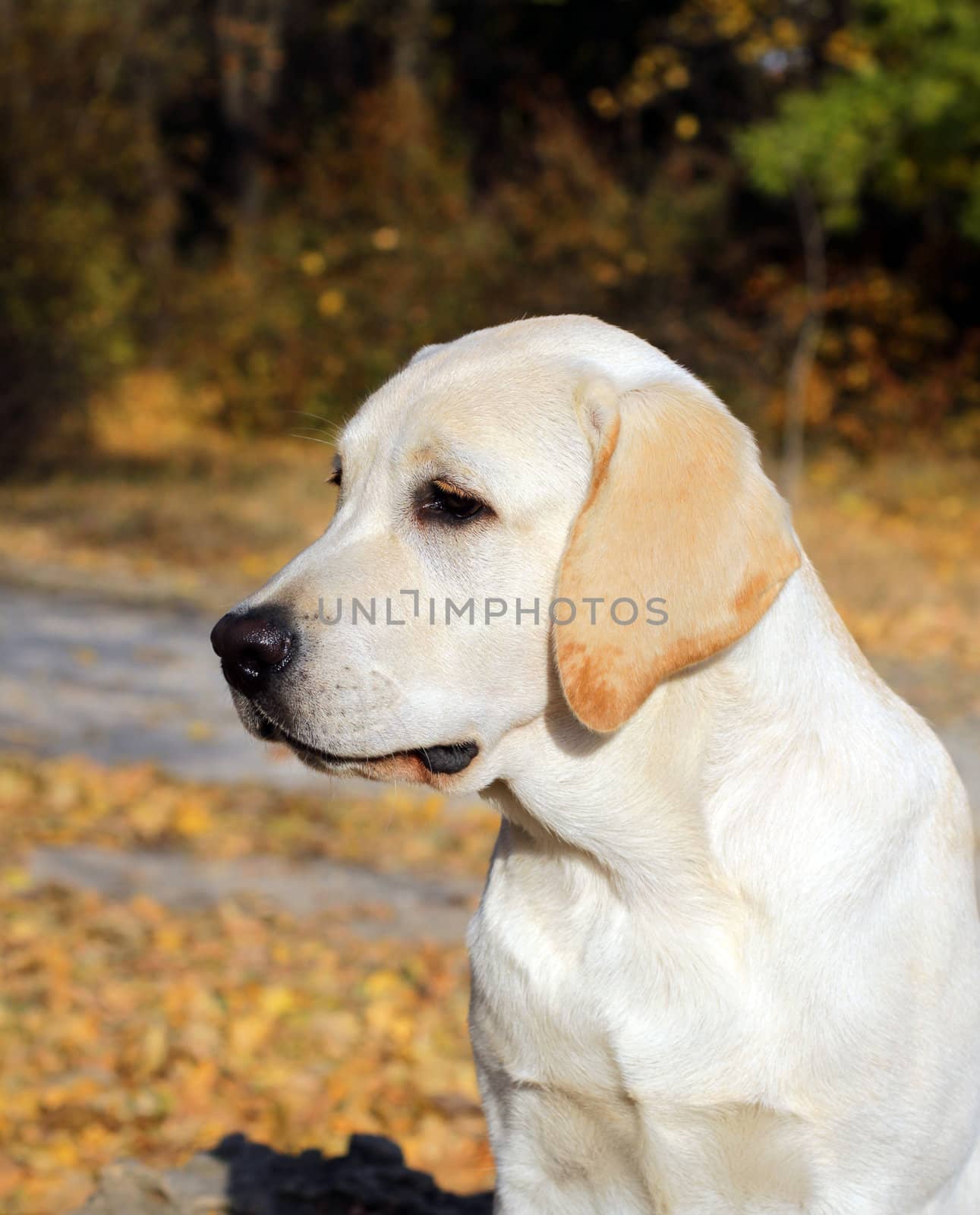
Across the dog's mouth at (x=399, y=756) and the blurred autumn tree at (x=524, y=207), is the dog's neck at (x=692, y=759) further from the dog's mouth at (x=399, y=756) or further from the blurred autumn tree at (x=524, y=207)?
the blurred autumn tree at (x=524, y=207)

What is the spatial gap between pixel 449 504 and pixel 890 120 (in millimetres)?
14645

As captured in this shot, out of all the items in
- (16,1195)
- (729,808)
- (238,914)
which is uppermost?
(729,808)

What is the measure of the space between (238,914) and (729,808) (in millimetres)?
3762

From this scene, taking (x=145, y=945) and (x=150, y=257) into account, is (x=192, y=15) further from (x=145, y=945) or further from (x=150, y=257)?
(x=145, y=945)

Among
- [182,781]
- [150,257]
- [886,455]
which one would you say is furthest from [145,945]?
[150,257]

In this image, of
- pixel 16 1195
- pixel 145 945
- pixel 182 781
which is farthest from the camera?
pixel 182 781

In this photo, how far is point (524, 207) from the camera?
2055 cm

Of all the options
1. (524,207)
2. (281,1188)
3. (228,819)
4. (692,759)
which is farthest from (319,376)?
(692,759)

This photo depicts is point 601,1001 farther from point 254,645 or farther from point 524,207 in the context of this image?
point 524,207

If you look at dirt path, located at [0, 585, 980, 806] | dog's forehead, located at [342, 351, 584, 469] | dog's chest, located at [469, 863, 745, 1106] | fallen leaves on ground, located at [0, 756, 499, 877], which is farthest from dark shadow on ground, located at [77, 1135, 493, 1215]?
dirt path, located at [0, 585, 980, 806]

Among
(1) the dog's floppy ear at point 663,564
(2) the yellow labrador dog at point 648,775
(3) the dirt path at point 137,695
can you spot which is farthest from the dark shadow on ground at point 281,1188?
(3) the dirt path at point 137,695

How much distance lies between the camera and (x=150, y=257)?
25.8m

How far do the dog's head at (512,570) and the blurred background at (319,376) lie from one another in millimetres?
804

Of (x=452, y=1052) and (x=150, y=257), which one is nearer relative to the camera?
(x=452, y=1052)
